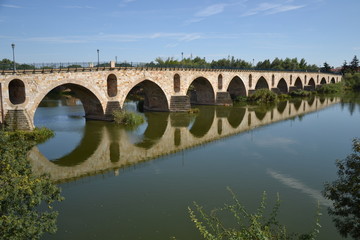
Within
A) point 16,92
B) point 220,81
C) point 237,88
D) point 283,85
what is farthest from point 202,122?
point 283,85

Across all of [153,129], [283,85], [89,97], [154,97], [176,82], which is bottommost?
[153,129]

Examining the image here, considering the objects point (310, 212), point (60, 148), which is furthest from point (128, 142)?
point (310, 212)

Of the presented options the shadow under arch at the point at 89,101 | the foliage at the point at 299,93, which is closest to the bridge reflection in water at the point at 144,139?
the shadow under arch at the point at 89,101

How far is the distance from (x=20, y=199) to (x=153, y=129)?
20362 millimetres

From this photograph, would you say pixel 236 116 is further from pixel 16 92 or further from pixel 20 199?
pixel 20 199

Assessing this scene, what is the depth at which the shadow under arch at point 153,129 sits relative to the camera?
884 inches

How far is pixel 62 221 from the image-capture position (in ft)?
35.6

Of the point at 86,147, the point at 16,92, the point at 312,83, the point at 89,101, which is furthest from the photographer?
the point at 312,83

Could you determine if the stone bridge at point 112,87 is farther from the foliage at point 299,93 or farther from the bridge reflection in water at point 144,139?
the foliage at point 299,93

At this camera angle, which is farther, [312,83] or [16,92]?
[312,83]

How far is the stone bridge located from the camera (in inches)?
888

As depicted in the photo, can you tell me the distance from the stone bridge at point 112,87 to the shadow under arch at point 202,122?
8.98 feet

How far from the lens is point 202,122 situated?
1252 inches

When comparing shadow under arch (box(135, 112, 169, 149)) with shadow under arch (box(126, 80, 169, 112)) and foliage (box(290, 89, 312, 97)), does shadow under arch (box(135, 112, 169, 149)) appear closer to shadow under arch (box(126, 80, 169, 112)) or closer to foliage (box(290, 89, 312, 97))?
shadow under arch (box(126, 80, 169, 112))
